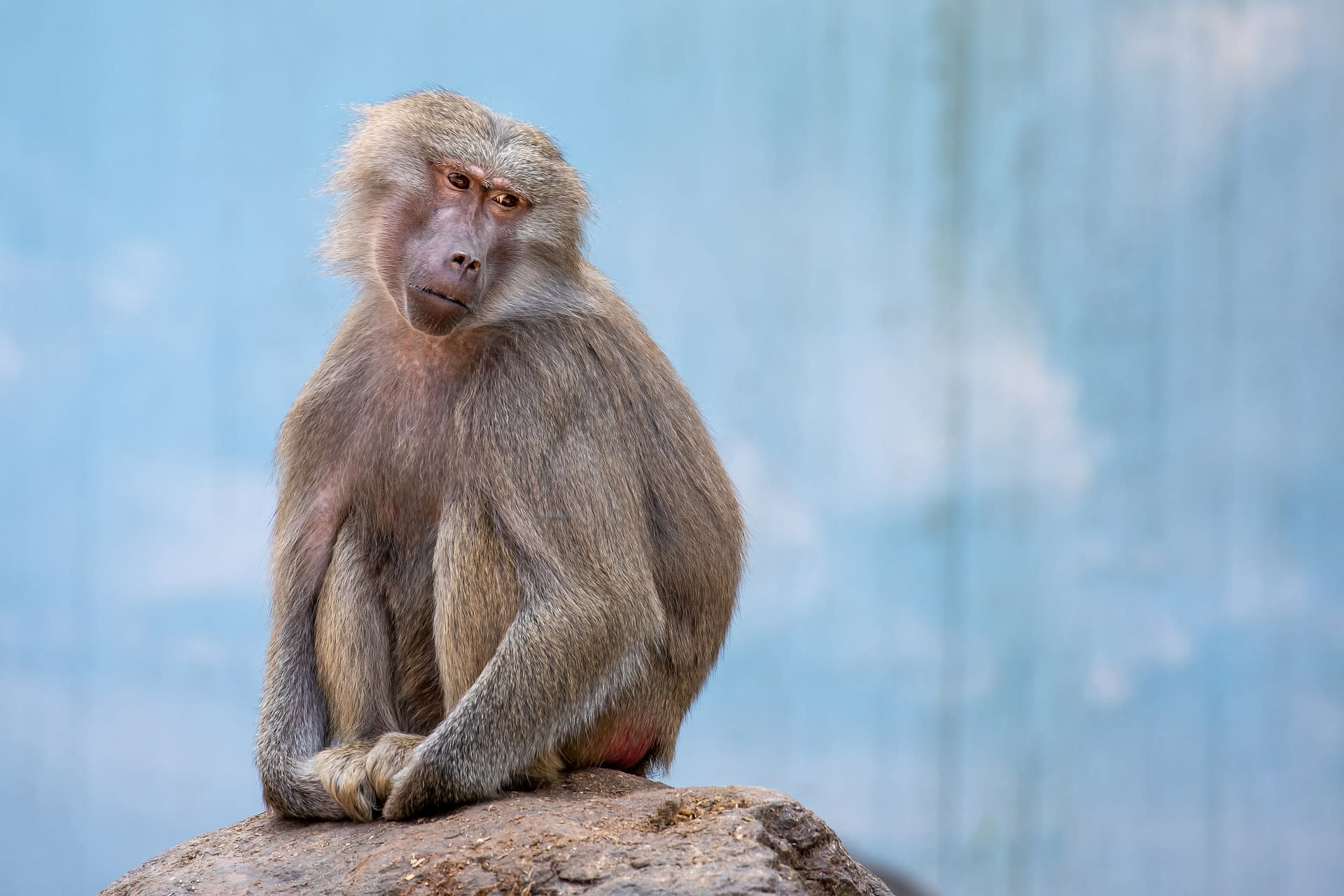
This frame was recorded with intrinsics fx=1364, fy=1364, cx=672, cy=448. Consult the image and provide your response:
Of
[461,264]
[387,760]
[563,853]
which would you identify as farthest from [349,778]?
[461,264]

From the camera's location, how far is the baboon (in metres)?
4.54

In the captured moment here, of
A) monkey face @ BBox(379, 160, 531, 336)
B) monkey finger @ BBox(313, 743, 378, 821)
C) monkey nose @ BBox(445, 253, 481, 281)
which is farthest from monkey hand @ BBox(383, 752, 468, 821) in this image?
monkey nose @ BBox(445, 253, 481, 281)

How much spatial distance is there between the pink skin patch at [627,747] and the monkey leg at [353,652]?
80 centimetres

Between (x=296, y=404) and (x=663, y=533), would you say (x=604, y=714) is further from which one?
(x=296, y=404)

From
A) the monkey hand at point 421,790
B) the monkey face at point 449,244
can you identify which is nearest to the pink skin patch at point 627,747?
the monkey hand at point 421,790

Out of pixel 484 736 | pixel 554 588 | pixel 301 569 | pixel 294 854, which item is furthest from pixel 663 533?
pixel 294 854

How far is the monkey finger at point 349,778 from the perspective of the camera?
457 centimetres

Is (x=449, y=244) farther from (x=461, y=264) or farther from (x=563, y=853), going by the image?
(x=563, y=853)

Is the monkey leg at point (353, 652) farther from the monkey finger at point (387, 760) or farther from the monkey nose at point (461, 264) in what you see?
the monkey nose at point (461, 264)

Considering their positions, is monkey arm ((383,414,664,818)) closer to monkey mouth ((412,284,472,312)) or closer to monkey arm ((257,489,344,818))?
monkey mouth ((412,284,472,312))

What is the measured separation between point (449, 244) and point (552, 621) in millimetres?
1296

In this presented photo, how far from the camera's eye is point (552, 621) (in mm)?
4480

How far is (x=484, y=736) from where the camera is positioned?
4422 millimetres

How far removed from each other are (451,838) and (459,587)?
813 mm
